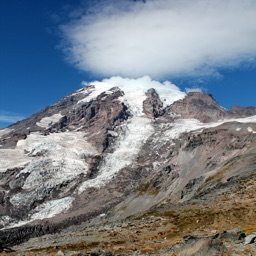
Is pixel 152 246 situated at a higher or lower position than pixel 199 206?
lower

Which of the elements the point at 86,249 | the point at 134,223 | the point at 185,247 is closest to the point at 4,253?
the point at 86,249

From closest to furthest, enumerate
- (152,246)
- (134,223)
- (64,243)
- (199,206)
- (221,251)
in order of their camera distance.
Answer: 1. (221,251)
2. (152,246)
3. (64,243)
4. (134,223)
5. (199,206)

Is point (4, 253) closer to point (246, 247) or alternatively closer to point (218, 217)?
point (218, 217)

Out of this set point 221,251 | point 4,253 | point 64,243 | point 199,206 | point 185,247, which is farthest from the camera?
point 199,206

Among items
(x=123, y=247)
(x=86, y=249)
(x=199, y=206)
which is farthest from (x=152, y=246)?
(x=199, y=206)

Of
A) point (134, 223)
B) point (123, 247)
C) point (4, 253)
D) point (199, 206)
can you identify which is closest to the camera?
point (123, 247)

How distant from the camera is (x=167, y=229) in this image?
45.4 m

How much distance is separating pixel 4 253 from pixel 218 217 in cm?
2420

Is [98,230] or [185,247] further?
[98,230]

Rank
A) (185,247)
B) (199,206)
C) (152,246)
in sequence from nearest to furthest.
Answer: (185,247), (152,246), (199,206)

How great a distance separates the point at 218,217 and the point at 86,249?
16238 mm

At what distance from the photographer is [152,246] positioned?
3516 cm

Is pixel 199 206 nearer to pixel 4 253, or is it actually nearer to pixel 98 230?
pixel 98 230

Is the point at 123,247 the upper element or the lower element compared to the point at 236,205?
lower
